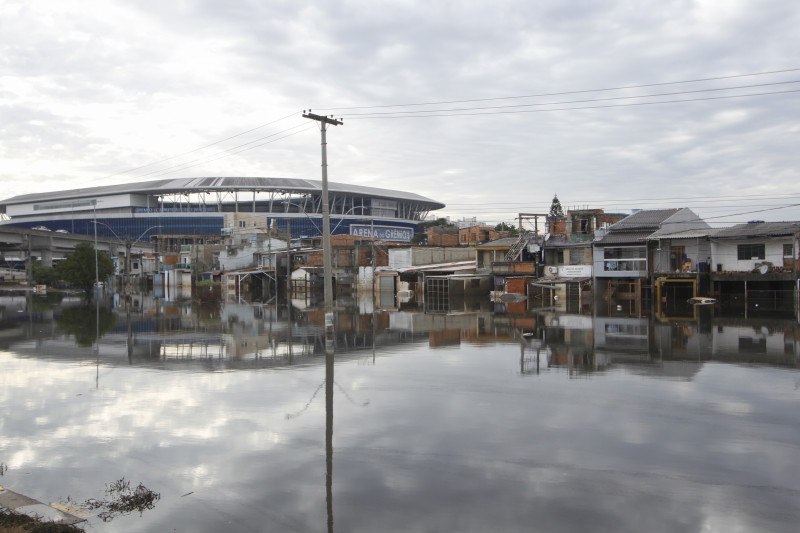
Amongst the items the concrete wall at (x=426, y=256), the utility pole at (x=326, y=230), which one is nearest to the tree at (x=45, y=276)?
the concrete wall at (x=426, y=256)

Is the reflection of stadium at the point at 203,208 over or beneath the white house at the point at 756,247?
over

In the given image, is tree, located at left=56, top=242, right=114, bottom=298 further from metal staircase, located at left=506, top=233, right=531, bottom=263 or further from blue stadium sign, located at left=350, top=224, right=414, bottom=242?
blue stadium sign, located at left=350, top=224, right=414, bottom=242

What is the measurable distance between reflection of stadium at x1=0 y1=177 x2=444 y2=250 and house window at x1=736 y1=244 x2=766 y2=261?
79781 millimetres

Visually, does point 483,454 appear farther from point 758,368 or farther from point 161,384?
point 758,368

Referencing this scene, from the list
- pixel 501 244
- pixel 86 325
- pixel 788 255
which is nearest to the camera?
pixel 86 325

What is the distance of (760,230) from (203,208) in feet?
362

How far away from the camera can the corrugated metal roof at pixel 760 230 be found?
36.7 m

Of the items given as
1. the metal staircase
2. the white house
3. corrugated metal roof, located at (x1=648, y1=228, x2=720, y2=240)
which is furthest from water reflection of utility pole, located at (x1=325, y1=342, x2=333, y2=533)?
the metal staircase

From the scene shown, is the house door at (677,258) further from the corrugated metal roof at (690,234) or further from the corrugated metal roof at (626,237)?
A: the corrugated metal roof at (626,237)

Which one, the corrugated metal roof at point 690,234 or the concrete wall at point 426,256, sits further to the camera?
the concrete wall at point 426,256

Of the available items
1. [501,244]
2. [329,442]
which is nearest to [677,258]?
[501,244]

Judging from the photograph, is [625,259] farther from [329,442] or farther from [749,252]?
[329,442]

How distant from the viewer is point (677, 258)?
138 feet

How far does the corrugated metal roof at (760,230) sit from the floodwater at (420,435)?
72.1ft
